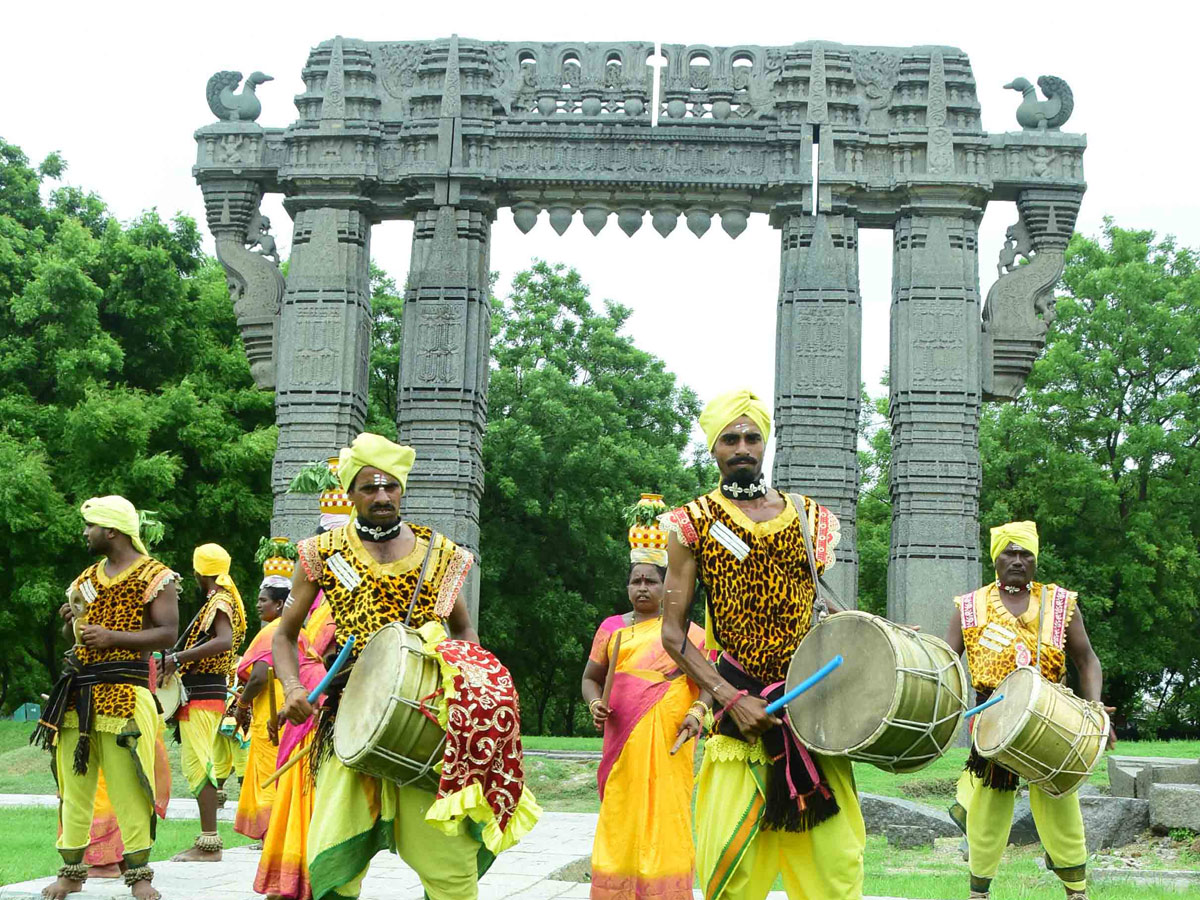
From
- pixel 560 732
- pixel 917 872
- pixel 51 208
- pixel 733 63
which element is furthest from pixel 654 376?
pixel 917 872

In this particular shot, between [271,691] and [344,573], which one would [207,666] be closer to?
[271,691]

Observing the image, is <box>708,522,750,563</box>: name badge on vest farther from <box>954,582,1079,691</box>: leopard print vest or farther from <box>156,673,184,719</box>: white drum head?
<box>156,673,184,719</box>: white drum head

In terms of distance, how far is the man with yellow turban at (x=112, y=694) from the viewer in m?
7.28

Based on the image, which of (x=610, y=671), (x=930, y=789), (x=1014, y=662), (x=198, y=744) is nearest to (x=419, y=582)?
(x=610, y=671)

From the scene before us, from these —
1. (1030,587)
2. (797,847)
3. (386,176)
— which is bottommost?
(797,847)

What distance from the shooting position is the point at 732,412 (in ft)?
Result: 17.2

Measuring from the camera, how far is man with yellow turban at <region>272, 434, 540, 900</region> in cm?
481

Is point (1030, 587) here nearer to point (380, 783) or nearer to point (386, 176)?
point (380, 783)

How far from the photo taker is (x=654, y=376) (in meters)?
33.2

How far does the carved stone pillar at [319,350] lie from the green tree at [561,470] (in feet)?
41.4

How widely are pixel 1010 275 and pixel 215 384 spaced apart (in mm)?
14936

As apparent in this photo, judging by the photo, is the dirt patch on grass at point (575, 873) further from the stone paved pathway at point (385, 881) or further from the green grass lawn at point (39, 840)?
the green grass lawn at point (39, 840)

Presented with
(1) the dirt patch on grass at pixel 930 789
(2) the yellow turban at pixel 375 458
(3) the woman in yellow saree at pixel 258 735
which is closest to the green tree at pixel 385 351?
(1) the dirt patch on grass at pixel 930 789

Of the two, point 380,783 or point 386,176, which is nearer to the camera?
point 380,783
